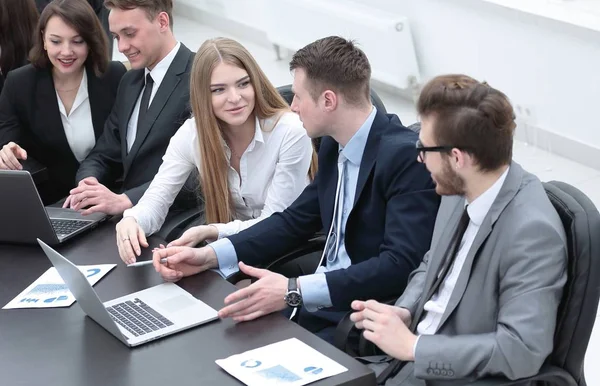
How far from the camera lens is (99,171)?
404cm

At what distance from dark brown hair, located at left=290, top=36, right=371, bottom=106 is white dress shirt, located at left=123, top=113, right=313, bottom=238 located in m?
0.46

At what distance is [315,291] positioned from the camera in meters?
2.80

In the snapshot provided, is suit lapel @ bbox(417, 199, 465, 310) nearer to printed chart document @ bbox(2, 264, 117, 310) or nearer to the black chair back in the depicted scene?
the black chair back

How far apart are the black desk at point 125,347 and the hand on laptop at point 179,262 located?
0.09 feet

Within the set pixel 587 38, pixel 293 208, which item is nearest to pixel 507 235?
pixel 293 208

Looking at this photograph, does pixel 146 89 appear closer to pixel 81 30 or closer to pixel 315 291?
pixel 81 30

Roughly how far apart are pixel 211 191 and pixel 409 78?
3.44 m

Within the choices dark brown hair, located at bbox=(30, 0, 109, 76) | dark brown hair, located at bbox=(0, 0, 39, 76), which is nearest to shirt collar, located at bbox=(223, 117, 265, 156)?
dark brown hair, located at bbox=(30, 0, 109, 76)

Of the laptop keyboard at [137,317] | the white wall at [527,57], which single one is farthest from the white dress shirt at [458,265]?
the white wall at [527,57]

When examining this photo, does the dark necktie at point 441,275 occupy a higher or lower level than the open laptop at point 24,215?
lower

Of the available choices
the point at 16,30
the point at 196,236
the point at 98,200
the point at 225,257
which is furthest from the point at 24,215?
the point at 16,30

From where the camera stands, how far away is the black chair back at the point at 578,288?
7.45ft

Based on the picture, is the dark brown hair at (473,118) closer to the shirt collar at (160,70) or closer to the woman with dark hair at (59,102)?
the shirt collar at (160,70)

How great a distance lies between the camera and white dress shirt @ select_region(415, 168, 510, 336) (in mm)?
2365
